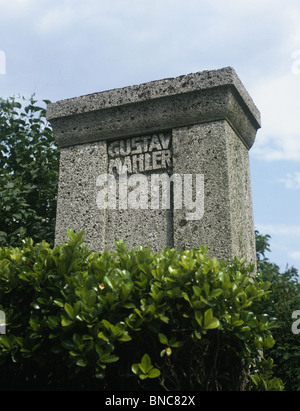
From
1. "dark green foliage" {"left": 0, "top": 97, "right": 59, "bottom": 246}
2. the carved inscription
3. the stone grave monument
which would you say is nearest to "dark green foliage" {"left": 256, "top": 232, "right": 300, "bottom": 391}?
the stone grave monument

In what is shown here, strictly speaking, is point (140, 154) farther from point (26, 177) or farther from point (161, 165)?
point (26, 177)

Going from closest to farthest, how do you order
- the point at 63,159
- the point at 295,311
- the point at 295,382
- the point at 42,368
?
the point at 42,368 < the point at 295,382 < the point at 295,311 < the point at 63,159

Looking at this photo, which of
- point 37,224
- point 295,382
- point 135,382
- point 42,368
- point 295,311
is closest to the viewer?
point 135,382

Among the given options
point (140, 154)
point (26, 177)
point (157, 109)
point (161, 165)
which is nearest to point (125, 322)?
point (161, 165)

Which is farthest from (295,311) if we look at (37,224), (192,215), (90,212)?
(37,224)

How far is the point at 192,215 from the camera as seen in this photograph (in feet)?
12.1

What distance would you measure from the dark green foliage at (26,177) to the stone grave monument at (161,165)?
1.56 metres

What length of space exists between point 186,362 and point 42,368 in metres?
0.87

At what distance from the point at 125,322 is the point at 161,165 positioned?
1657mm

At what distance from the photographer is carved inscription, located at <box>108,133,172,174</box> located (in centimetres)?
393

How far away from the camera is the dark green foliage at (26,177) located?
220 inches

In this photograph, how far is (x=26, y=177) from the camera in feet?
20.0

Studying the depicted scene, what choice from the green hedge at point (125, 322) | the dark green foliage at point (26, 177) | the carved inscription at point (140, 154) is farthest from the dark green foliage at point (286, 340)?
the dark green foliage at point (26, 177)

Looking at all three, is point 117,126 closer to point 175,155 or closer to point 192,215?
point 175,155
